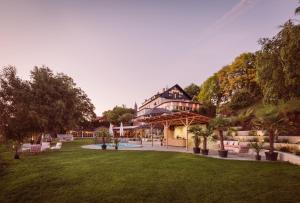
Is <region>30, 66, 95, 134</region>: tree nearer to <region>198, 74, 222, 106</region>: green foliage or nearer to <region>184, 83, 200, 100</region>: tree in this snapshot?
<region>198, 74, 222, 106</region>: green foliage

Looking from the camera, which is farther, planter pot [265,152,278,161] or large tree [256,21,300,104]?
planter pot [265,152,278,161]

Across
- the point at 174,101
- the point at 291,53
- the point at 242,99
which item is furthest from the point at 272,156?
the point at 174,101

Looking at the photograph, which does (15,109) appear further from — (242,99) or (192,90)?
(192,90)

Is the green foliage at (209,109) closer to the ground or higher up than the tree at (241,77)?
closer to the ground

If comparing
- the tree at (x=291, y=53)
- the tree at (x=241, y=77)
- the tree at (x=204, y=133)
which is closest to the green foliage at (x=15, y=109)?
the tree at (x=204, y=133)

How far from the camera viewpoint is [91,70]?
35.3 m

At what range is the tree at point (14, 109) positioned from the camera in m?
18.5

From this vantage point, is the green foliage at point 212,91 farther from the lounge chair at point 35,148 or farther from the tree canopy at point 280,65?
the lounge chair at point 35,148

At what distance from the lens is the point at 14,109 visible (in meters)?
20.1

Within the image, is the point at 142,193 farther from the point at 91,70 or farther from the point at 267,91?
the point at 91,70

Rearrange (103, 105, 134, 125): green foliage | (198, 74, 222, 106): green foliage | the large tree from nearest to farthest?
the large tree, (198, 74, 222, 106): green foliage, (103, 105, 134, 125): green foliage

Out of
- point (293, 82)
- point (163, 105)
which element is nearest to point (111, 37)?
point (293, 82)

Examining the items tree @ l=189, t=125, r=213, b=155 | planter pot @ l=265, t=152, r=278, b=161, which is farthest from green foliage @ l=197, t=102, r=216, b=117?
planter pot @ l=265, t=152, r=278, b=161

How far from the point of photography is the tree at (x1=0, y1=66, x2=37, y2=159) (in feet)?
60.8
